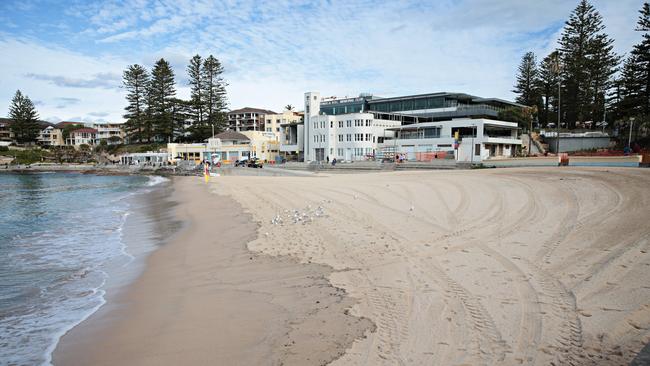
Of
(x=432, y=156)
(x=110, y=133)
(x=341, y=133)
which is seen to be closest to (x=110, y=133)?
(x=110, y=133)

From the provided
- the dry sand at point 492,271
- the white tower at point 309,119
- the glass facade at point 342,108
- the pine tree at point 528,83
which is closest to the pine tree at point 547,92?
the pine tree at point 528,83

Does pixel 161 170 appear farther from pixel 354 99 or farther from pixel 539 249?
pixel 539 249

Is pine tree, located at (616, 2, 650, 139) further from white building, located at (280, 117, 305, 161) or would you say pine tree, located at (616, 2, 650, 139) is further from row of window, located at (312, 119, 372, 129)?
white building, located at (280, 117, 305, 161)

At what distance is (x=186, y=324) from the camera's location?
473 cm

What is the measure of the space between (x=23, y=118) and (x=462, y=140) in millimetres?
94398

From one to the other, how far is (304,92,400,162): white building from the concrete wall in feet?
66.8

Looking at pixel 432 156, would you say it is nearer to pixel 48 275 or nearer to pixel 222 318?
pixel 48 275

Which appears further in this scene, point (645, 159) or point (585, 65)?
point (585, 65)

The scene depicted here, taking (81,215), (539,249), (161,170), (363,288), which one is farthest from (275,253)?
(161,170)

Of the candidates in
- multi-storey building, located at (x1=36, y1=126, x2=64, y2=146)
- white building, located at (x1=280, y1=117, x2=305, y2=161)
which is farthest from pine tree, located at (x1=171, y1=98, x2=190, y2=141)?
multi-storey building, located at (x1=36, y1=126, x2=64, y2=146)

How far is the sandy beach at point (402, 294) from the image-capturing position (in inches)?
145

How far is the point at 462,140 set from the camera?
4356cm

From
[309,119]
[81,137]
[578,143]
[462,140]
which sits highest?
[81,137]

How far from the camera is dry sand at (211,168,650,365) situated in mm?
3574
